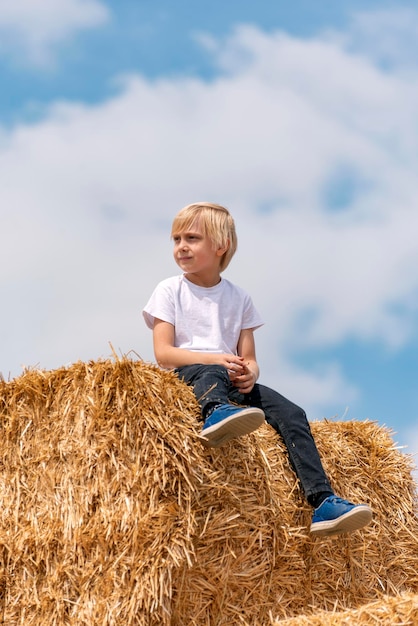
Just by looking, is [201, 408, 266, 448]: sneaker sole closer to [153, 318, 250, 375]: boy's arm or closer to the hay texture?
the hay texture

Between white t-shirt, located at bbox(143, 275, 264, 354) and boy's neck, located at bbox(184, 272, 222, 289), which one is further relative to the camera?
boy's neck, located at bbox(184, 272, 222, 289)

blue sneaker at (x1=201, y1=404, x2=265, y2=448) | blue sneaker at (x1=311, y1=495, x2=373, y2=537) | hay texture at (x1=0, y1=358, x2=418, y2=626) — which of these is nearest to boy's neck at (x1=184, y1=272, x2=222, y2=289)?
hay texture at (x1=0, y1=358, x2=418, y2=626)

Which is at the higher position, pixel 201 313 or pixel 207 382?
pixel 201 313

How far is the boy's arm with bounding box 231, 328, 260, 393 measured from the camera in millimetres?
4191

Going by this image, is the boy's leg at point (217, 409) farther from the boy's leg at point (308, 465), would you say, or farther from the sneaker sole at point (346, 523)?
the sneaker sole at point (346, 523)

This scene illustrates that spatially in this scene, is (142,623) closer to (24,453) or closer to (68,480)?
(68,480)

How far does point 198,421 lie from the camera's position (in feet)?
12.3

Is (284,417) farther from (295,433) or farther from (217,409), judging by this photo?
(217,409)

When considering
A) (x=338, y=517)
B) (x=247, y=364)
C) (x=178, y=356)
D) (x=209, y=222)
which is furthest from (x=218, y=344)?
(x=338, y=517)

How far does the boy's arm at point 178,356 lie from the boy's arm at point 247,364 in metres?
0.04

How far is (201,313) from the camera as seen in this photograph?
445cm

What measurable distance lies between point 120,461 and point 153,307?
0.98m

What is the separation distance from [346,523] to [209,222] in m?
1.66

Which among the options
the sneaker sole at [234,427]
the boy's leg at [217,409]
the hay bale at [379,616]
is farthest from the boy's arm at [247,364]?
the hay bale at [379,616]
